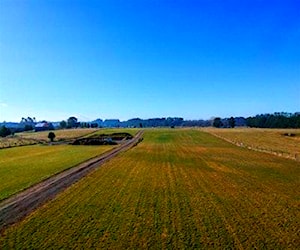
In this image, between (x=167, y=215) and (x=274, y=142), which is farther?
(x=274, y=142)

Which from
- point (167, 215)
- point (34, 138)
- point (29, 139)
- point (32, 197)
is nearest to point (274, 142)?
point (167, 215)

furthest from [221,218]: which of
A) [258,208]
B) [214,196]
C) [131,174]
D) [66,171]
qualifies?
[66,171]

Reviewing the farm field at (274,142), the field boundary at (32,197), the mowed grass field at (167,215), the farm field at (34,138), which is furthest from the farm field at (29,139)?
the mowed grass field at (167,215)

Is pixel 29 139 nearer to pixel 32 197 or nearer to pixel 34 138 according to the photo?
pixel 34 138

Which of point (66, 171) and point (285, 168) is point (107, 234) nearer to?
point (66, 171)

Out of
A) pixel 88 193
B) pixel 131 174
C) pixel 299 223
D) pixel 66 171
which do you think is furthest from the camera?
pixel 66 171

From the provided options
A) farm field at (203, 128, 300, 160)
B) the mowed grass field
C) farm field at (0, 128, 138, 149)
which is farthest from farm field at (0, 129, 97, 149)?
the mowed grass field

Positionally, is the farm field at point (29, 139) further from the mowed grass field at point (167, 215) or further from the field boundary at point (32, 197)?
the mowed grass field at point (167, 215)

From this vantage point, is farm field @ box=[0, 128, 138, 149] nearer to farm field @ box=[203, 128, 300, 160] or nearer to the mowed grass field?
farm field @ box=[203, 128, 300, 160]
